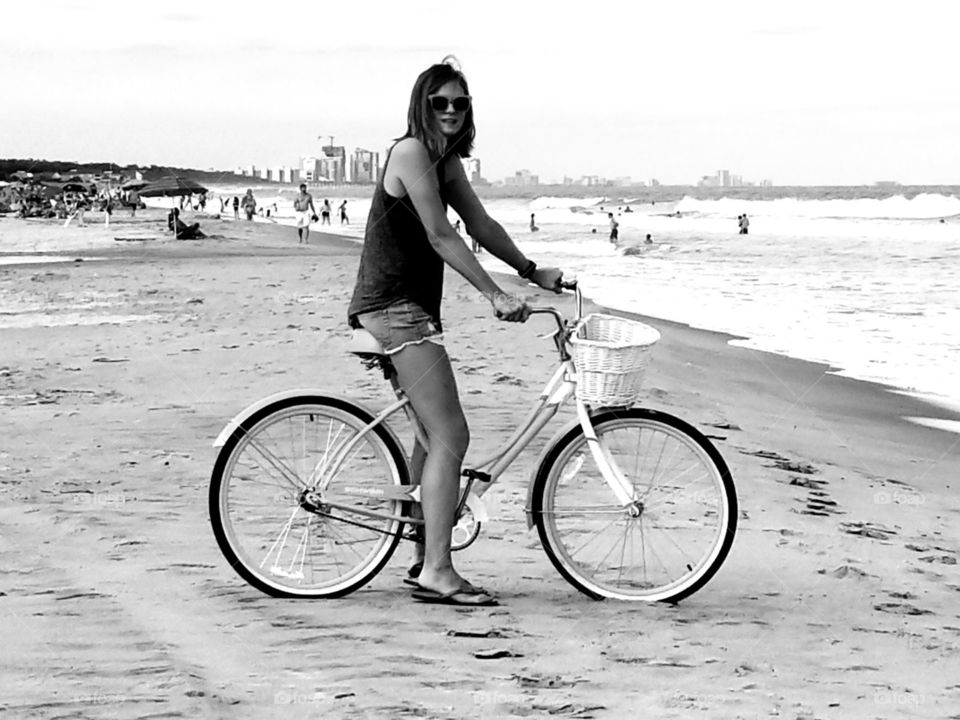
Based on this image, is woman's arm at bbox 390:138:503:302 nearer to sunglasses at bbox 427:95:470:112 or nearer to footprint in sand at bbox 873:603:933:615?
sunglasses at bbox 427:95:470:112

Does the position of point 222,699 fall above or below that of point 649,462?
below

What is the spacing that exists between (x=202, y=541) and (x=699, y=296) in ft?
49.7

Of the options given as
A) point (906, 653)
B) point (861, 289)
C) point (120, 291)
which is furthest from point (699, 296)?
point (906, 653)

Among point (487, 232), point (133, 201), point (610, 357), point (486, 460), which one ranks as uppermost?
point (487, 232)

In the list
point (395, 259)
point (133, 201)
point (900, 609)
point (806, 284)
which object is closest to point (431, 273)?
point (395, 259)

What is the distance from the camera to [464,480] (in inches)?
177

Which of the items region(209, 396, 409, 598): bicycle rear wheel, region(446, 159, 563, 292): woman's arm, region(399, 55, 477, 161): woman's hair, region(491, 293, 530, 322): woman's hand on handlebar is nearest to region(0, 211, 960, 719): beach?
region(209, 396, 409, 598): bicycle rear wheel

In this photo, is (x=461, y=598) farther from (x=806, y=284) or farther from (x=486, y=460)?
(x=806, y=284)

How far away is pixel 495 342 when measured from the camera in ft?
37.1

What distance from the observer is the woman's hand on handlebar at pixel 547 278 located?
14.5 feet

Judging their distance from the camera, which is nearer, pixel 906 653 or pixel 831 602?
pixel 906 653

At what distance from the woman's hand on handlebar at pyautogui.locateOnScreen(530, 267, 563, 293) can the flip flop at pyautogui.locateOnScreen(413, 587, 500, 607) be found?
1079 mm

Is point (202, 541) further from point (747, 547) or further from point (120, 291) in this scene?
point (120, 291)

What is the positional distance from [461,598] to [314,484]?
0.65 metres
